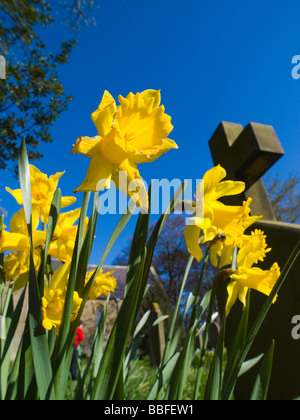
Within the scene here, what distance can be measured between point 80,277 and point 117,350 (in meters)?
0.12

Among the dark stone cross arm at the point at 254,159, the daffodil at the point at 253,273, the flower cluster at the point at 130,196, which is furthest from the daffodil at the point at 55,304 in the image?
the dark stone cross arm at the point at 254,159

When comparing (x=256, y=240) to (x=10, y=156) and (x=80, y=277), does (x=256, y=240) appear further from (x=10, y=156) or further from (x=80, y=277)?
(x=10, y=156)

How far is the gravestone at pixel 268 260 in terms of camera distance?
1187mm

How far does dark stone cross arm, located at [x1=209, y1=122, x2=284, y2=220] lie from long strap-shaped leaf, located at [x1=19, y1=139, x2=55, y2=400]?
4.21 feet

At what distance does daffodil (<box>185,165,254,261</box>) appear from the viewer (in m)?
0.47

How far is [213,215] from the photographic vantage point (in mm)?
499

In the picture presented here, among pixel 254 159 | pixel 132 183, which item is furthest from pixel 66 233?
pixel 254 159

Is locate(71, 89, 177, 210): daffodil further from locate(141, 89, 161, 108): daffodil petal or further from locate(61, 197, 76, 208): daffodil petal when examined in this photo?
locate(61, 197, 76, 208): daffodil petal

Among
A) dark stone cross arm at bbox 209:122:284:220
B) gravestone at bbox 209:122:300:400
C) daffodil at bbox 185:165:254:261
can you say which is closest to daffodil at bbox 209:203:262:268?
daffodil at bbox 185:165:254:261

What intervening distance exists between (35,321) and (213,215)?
32 centimetres

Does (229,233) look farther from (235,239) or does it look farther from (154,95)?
(154,95)

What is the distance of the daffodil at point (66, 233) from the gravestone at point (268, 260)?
585 mm

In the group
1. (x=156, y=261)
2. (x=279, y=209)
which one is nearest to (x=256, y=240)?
(x=279, y=209)

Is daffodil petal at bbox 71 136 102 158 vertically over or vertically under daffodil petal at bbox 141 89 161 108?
under
